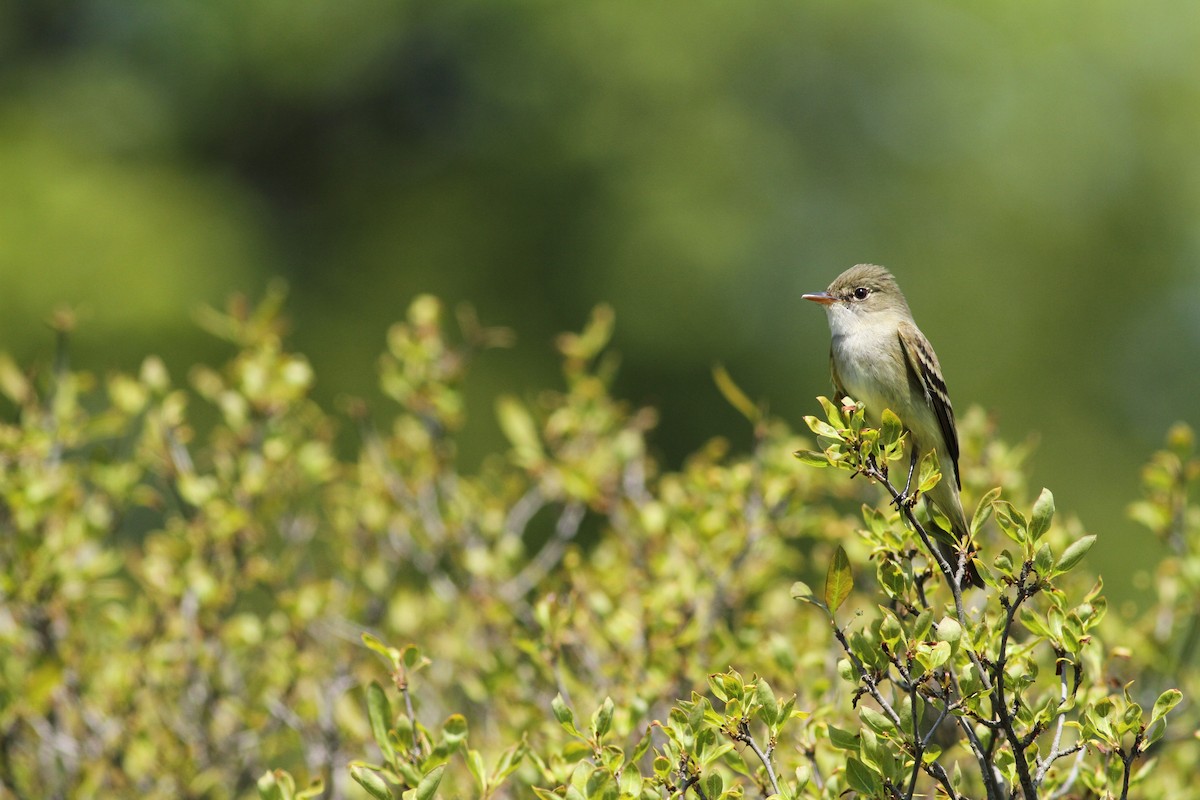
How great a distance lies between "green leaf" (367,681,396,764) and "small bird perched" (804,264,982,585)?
60.8 inches

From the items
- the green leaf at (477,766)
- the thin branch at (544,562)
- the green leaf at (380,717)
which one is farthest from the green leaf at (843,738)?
the thin branch at (544,562)

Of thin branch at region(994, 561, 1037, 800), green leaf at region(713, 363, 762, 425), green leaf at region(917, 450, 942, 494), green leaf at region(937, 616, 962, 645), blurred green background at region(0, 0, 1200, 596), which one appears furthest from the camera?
blurred green background at region(0, 0, 1200, 596)

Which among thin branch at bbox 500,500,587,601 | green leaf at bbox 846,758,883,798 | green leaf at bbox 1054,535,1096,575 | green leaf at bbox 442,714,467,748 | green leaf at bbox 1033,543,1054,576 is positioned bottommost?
thin branch at bbox 500,500,587,601

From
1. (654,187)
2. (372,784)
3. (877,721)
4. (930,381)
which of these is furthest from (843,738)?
(654,187)

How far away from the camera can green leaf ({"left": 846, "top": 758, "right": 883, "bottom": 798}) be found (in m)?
2.05

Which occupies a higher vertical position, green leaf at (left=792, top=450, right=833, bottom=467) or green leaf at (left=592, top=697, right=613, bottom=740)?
green leaf at (left=792, top=450, right=833, bottom=467)

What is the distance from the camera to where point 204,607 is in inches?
141

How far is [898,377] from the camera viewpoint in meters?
3.49

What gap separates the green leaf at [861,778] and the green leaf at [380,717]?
30.8 inches

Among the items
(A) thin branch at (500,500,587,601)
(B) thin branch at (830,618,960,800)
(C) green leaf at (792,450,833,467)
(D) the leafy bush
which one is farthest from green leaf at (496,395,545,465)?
(B) thin branch at (830,618,960,800)

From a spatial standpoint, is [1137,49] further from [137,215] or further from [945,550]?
[945,550]

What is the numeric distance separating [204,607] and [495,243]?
10242 millimetres

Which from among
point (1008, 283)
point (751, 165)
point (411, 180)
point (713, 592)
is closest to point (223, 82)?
point (411, 180)

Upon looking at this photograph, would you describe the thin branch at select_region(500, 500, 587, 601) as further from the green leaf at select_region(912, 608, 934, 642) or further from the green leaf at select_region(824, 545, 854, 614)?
the green leaf at select_region(912, 608, 934, 642)
